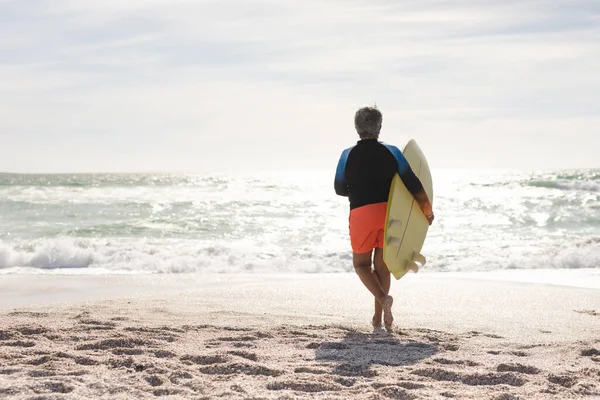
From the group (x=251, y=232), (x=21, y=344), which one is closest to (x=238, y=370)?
(x=21, y=344)

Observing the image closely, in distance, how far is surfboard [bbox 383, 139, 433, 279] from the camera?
458 centimetres

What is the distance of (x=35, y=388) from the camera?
2.96 metres

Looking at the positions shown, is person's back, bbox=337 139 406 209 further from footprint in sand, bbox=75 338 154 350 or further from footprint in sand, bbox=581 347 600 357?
footprint in sand, bbox=75 338 154 350

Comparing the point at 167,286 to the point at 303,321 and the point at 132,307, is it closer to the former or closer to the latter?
the point at 132,307

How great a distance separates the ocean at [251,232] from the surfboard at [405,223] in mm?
4950

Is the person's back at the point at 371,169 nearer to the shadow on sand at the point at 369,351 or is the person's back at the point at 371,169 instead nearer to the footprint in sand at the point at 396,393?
the shadow on sand at the point at 369,351

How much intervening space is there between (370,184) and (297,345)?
121 centimetres

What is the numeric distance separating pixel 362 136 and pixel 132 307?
7.74 feet

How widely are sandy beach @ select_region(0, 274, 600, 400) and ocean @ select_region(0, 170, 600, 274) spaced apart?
3472 mm

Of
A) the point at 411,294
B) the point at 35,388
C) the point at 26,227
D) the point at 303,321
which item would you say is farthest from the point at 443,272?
the point at 26,227

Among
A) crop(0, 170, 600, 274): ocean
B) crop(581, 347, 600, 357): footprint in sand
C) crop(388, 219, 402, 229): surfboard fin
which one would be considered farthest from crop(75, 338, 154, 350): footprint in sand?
crop(0, 170, 600, 274): ocean

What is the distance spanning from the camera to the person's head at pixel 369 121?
15.0 feet

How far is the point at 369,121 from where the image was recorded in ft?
15.0

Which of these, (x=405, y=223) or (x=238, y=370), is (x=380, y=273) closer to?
(x=405, y=223)
